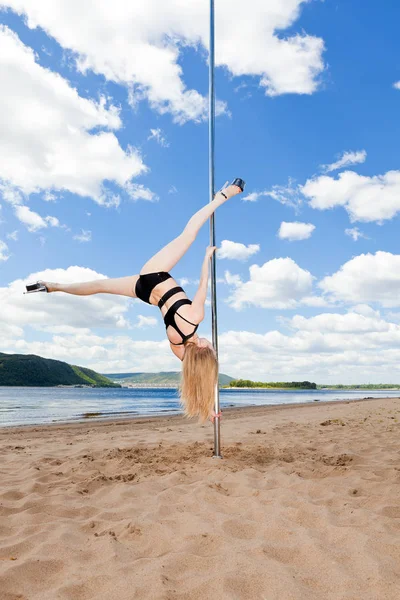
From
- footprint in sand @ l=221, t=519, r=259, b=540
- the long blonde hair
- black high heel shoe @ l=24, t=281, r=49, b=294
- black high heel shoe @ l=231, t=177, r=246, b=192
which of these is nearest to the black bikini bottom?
the long blonde hair

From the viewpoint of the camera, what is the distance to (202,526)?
3330mm

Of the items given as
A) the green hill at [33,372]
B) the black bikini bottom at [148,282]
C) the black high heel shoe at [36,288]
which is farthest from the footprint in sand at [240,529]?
the green hill at [33,372]

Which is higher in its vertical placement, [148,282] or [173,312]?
[148,282]

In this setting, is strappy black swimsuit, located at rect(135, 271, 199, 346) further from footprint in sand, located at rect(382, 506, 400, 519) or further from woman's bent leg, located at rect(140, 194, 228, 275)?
footprint in sand, located at rect(382, 506, 400, 519)

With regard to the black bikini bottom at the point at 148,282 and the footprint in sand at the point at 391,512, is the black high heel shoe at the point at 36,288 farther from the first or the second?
the footprint in sand at the point at 391,512

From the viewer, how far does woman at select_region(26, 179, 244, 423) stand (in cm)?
480

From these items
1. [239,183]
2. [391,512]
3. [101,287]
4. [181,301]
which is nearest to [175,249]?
[181,301]

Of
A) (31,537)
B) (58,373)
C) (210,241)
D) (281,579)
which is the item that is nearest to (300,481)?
(281,579)

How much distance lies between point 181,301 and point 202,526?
7.62 ft

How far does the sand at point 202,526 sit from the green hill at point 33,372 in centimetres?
9590

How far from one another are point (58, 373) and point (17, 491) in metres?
111

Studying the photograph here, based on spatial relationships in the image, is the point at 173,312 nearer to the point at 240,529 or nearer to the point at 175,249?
the point at 175,249

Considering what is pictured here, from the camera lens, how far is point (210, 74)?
20.9 feet

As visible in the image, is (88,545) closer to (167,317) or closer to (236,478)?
(236,478)
